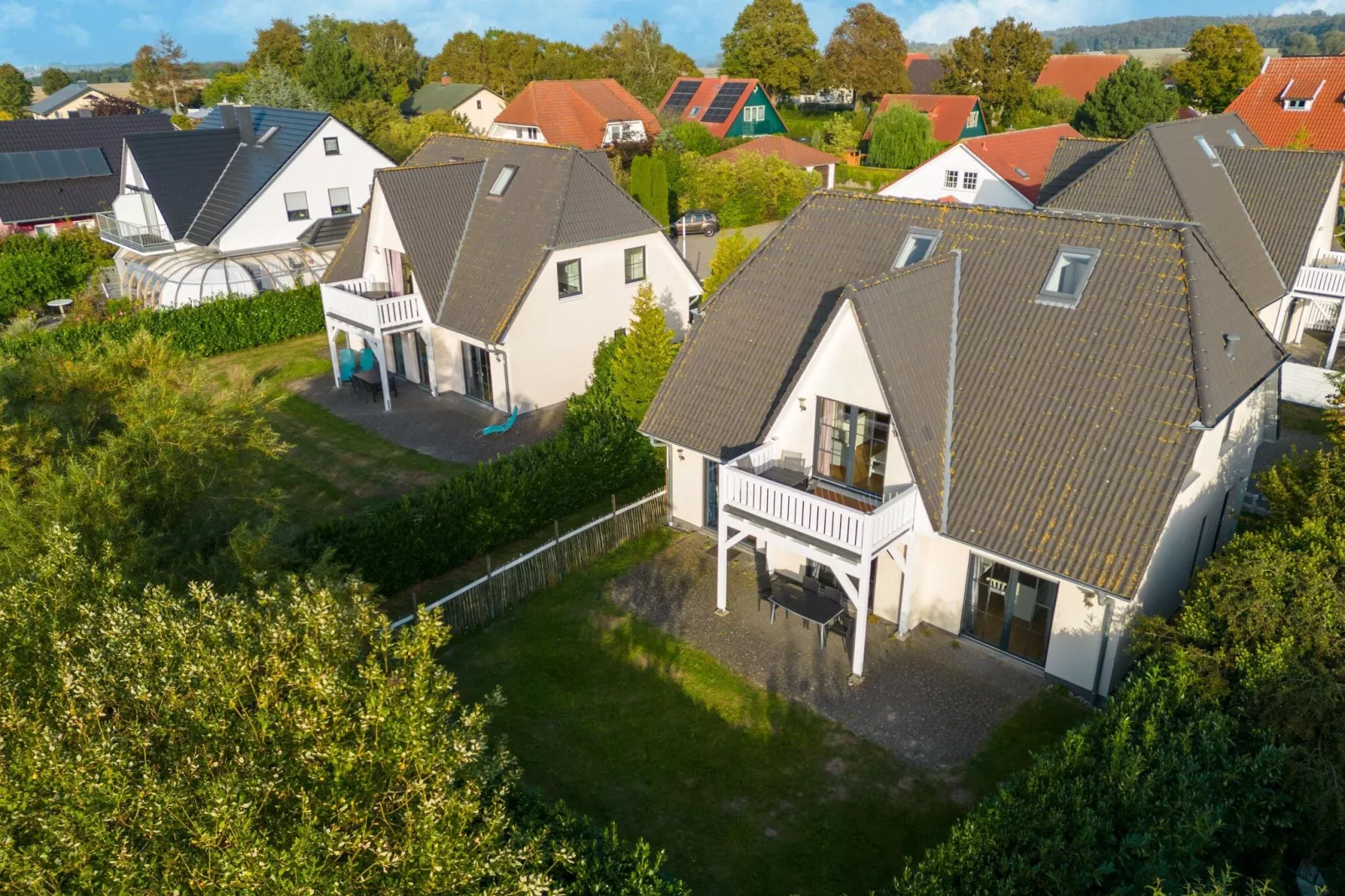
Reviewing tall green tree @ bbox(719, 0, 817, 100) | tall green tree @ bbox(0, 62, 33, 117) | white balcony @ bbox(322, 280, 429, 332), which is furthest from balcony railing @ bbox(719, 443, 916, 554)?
tall green tree @ bbox(0, 62, 33, 117)

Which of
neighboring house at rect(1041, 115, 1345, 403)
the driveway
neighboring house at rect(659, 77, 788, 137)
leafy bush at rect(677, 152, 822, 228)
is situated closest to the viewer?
neighboring house at rect(1041, 115, 1345, 403)

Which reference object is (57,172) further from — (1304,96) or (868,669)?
(1304,96)

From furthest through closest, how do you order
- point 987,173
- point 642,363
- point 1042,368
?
1. point 987,173
2. point 642,363
3. point 1042,368

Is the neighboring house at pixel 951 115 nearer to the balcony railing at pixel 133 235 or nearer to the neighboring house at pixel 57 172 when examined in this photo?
the balcony railing at pixel 133 235

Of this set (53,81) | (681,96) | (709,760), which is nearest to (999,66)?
(681,96)

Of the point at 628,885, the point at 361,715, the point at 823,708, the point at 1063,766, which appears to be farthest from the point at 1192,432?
the point at 361,715

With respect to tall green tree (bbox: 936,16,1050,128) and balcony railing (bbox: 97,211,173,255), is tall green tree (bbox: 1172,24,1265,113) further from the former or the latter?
balcony railing (bbox: 97,211,173,255)

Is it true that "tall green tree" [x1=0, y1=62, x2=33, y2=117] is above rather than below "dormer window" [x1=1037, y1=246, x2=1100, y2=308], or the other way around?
above
